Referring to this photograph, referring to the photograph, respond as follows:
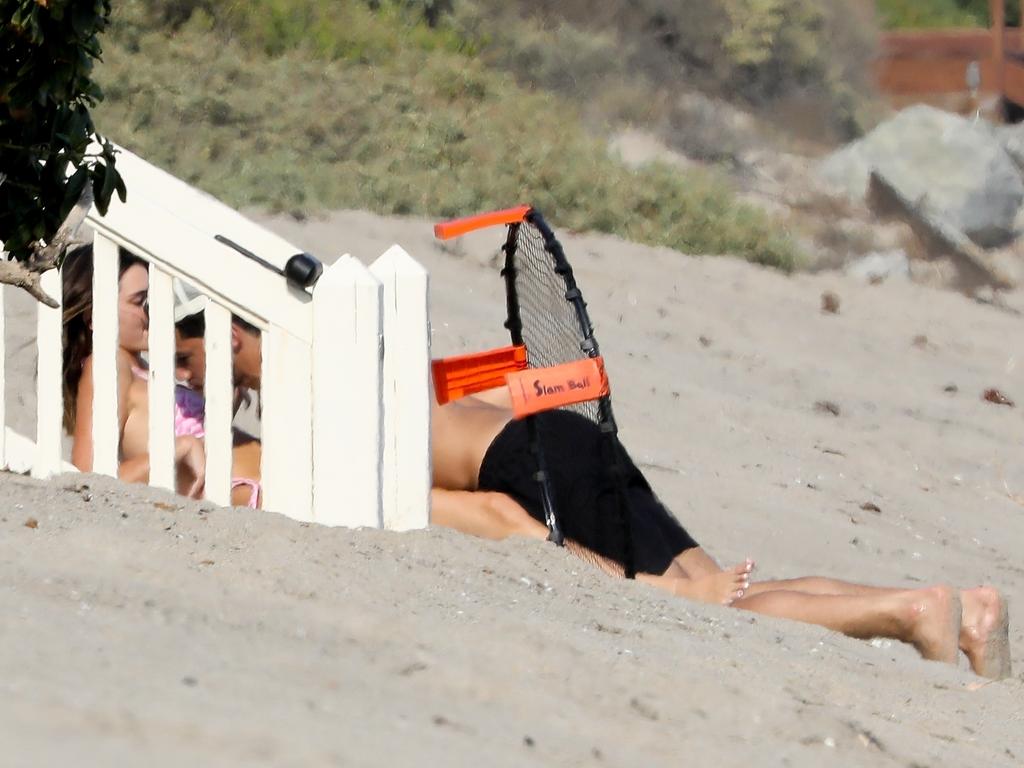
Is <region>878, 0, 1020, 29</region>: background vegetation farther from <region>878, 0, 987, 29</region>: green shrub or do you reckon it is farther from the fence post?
the fence post

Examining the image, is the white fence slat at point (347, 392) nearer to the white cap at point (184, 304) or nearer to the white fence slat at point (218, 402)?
the white fence slat at point (218, 402)

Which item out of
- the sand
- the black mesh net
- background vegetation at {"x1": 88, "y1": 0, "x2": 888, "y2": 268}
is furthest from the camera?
background vegetation at {"x1": 88, "y1": 0, "x2": 888, "y2": 268}

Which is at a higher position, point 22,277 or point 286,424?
point 22,277

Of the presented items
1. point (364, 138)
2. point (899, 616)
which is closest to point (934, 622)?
point (899, 616)

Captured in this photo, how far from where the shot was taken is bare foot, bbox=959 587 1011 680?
404 centimetres

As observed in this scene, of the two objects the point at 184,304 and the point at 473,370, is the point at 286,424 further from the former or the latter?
the point at 473,370

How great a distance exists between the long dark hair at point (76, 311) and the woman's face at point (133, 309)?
35 mm

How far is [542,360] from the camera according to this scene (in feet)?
15.7

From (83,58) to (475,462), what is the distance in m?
1.96

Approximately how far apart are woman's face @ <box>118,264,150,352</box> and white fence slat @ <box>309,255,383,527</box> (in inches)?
24.1

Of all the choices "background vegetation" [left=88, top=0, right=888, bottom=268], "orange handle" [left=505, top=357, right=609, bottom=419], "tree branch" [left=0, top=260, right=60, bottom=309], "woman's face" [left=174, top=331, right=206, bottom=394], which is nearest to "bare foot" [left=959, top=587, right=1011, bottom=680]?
"orange handle" [left=505, top=357, right=609, bottom=419]

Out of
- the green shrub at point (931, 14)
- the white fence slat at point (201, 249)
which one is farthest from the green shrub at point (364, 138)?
the green shrub at point (931, 14)

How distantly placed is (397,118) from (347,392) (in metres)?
8.88

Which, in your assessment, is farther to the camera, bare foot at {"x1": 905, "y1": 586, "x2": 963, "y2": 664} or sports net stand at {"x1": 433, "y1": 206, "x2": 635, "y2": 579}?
sports net stand at {"x1": 433, "y1": 206, "x2": 635, "y2": 579}
